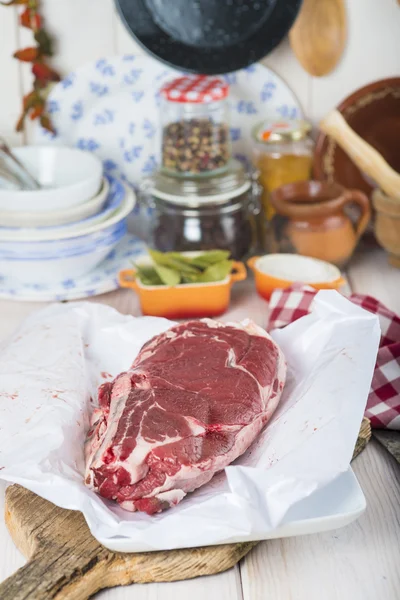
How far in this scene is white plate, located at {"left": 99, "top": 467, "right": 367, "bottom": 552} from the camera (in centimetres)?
88

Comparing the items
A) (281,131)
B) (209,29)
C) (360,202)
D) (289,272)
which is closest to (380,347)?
(289,272)

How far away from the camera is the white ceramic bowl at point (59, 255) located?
1525 mm

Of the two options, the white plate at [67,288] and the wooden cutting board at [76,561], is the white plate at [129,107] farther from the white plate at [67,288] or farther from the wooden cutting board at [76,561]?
the wooden cutting board at [76,561]

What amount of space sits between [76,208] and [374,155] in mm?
609

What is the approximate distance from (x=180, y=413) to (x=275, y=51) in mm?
1056

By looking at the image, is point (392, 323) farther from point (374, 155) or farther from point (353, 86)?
point (353, 86)

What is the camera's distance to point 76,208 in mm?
1550

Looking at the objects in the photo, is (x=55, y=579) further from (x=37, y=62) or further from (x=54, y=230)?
(x=37, y=62)

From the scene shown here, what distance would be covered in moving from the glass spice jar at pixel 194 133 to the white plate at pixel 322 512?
34.6 inches

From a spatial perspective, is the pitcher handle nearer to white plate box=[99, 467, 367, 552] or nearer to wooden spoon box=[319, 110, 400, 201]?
wooden spoon box=[319, 110, 400, 201]

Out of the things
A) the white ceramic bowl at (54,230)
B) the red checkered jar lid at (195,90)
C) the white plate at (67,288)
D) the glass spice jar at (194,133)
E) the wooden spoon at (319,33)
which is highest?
the wooden spoon at (319,33)

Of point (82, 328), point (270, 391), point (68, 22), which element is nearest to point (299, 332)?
point (270, 391)

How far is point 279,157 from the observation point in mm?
1745

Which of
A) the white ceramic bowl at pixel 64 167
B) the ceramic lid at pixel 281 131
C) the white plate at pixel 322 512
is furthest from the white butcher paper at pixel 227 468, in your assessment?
the ceramic lid at pixel 281 131
